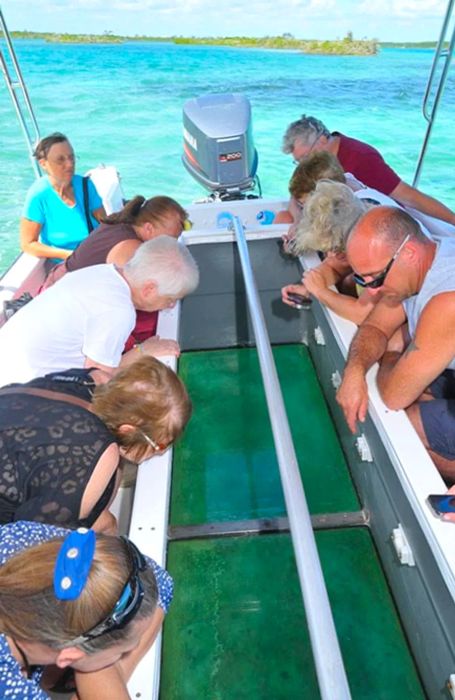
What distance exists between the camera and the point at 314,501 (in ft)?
6.12

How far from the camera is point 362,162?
254cm

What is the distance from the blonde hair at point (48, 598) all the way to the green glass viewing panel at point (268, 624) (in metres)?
0.79

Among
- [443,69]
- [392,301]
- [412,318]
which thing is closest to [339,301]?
[392,301]

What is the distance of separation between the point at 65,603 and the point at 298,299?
5.33ft

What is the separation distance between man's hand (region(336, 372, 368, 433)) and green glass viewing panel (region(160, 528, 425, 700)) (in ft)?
1.70

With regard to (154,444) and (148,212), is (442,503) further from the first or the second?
(148,212)

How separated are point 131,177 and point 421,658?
9.77 meters

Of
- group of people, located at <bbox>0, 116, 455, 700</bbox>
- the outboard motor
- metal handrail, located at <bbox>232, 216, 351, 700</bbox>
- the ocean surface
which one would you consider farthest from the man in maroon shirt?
the ocean surface

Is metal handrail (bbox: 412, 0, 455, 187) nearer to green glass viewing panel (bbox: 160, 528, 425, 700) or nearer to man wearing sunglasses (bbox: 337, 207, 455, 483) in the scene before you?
man wearing sunglasses (bbox: 337, 207, 455, 483)

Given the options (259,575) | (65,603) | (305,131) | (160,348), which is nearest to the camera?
Answer: (65,603)

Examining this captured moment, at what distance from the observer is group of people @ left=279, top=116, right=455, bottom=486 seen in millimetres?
1264

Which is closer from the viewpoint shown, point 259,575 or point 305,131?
point 259,575

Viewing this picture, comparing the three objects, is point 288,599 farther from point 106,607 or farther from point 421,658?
point 106,607

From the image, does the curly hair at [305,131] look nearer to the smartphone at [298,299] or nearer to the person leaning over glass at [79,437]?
the smartphone at [298,299]
